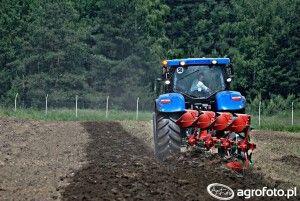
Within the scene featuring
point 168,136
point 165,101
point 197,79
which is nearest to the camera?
point 168,136

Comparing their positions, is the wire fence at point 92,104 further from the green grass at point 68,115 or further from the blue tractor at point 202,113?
the blue tractor at point 202,113

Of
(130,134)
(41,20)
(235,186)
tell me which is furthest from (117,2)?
(235,186)

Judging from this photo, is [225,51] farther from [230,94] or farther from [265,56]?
[230,94]

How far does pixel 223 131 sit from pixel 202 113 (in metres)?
0.67

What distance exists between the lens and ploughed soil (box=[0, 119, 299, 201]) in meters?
10.7

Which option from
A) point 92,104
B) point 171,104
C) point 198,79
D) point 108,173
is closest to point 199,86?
point 198,79

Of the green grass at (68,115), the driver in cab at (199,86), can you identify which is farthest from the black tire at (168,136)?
the green grass at (68,115)

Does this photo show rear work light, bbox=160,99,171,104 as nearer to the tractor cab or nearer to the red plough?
the red plough

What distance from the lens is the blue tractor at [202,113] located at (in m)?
14.0

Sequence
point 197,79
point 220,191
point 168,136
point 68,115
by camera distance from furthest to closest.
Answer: point 68,115 < point 197,79 < point 168,136 < point 220,191

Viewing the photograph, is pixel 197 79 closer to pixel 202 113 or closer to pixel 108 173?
pixel 202 113

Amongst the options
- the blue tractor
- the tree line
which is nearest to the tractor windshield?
the blue tractor

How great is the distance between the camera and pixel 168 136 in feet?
47.5

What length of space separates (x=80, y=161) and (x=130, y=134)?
9.15 meters
